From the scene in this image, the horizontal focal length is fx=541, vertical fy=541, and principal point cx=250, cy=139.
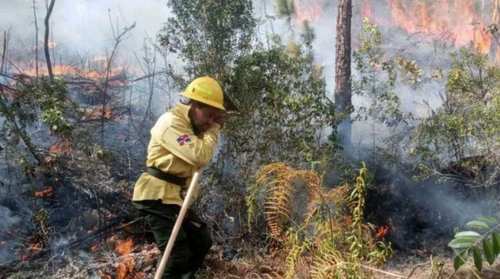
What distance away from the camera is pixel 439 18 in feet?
67.1

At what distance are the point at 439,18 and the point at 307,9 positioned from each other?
17.6 ft

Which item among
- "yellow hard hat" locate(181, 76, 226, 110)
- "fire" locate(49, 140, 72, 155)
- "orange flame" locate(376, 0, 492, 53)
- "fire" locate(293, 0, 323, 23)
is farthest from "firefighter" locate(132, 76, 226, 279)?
"fire" locate(293, 0, 323, 23)

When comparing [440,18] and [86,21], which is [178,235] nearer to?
[86,21]

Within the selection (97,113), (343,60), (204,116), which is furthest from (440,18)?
(204,116)

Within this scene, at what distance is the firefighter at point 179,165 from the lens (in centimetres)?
413

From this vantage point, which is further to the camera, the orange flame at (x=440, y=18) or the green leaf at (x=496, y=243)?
the orange flame at (x=440, y=18)

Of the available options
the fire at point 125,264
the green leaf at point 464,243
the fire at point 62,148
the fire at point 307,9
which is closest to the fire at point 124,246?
the fire at point 125,264

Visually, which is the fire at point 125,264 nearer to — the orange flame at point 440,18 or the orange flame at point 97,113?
the orange flame at point 97,113

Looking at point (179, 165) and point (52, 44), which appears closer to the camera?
point (179, 165)

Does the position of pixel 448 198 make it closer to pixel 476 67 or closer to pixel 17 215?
pixel 476 67

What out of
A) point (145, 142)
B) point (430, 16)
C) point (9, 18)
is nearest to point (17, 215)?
point (145, 142)

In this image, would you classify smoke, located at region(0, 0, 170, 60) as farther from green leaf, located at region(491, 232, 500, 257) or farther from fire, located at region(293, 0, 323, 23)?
green leaf, located at region(491, 232, 500, 257)

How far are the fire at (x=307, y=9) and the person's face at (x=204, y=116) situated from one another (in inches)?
737

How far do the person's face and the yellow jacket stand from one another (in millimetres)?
58
